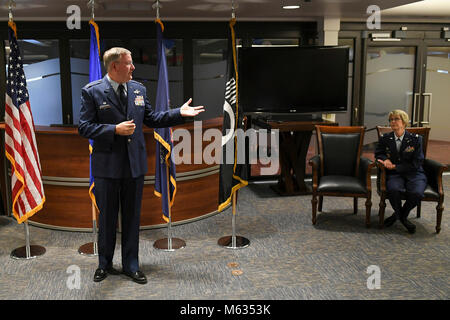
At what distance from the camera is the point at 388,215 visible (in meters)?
5.34

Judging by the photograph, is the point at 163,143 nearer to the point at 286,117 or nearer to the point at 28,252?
the point at 28,252

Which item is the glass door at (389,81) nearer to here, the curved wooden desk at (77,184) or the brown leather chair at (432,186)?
the brown leather chair at (432,186)

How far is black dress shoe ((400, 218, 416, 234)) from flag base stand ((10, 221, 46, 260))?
3554 mm

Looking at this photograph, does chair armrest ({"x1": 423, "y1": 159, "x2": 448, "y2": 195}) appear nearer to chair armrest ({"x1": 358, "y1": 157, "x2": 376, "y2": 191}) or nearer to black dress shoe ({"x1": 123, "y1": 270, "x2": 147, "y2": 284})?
chair armrest ({"x1": 358, "y1": 157, "x2": 376, "y2": 191})

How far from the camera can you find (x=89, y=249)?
4359 mm

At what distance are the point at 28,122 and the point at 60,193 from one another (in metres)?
0.93

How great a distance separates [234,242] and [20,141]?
2138 millimetres

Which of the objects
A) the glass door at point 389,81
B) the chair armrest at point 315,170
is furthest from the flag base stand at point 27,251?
the glass door at point 389,81

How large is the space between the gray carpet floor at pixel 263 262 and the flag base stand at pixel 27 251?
69 millimetres

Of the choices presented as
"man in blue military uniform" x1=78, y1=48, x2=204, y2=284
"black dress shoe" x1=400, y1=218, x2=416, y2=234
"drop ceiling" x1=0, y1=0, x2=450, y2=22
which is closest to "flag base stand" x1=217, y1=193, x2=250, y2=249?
"man in blue military uniform" x1=78, y1=48, x2=204, y2=284

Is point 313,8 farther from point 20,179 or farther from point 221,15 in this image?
point 20,179

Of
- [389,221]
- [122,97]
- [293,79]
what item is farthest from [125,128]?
[293,79]
